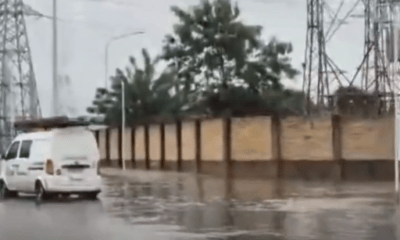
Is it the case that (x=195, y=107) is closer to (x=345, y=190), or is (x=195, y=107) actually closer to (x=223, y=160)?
(x=223, y=160)

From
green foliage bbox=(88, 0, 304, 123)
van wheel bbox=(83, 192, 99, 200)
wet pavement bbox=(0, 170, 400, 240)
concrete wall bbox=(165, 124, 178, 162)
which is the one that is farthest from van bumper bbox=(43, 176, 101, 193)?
green foliage bbox=(88, 0, 304, 123)

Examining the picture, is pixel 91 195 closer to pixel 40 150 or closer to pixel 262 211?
pixel 40 150

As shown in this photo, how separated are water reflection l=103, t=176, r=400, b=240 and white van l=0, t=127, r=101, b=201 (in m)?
1.10

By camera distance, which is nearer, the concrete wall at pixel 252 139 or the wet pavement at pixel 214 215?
the wet pavement at pixel 214 215

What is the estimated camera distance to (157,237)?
677 inches

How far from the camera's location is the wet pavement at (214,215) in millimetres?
17938

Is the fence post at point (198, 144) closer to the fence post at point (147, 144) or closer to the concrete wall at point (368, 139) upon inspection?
the fence post at point (147, 144)

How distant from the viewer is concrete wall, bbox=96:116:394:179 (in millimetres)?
39750

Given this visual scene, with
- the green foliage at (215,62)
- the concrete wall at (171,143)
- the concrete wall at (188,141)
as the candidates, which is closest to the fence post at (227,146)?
the concrete wall at (188,141)

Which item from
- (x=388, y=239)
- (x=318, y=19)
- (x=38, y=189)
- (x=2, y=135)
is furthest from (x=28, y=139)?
(x=2, y=135)

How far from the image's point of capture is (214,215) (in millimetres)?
22688

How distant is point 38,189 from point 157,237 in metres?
11.3

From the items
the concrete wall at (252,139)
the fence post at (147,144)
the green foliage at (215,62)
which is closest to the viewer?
the concrete wall at (252,139)

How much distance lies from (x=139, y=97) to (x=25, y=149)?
8405cm
